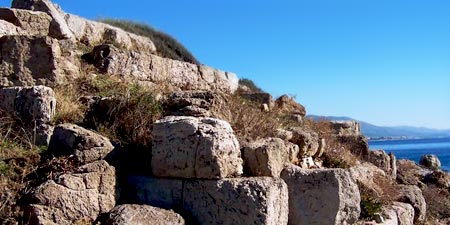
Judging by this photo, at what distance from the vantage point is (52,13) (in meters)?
9.89

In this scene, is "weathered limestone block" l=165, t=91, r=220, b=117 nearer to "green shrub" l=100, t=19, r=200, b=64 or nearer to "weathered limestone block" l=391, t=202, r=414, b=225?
"weathered limestone block" l=391, t=202, r=414, b=225

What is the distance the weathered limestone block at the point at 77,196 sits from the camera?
16.9ft

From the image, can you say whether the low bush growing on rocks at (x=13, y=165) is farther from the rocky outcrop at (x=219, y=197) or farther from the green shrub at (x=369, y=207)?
the green shrub at (x=369, y=207)

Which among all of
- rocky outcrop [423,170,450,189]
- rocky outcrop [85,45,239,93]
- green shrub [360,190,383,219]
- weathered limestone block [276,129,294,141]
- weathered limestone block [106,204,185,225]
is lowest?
rocky outcrop [423,170,450,189]

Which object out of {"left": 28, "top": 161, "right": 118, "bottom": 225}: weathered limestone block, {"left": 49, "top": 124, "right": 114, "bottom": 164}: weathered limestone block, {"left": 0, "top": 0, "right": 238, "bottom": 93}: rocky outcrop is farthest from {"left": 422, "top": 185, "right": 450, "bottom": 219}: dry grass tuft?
{"left": 28, "top": 161, "right": 118, "bottom": 225}: weathered limestone block

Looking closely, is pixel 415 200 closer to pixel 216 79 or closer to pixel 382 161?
pixel 382 161

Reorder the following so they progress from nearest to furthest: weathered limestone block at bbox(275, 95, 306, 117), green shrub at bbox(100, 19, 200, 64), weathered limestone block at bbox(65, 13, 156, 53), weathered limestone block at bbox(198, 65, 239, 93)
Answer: weathered limestone block at bbox(65, 13, 156, 53), weathered limestone block at bbox(198, 65, 239, 93), weathered limestone block at bbox(275, 95, 306, 117), green shrub at bbox(100, 19, 200, 64)

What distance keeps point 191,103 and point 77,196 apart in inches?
87.6

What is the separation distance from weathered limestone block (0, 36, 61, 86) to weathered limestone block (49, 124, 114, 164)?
80.9 inches

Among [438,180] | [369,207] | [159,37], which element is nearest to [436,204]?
[438,180]

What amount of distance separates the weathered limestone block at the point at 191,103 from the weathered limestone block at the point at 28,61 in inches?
73.4

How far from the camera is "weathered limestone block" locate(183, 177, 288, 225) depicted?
5.59 m

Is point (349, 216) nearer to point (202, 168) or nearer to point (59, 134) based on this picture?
point (202, 168)

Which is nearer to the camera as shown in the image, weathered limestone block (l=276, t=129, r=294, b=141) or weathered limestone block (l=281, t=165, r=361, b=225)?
weathered limestone block (l=281, t=165, r=361, b=225)
